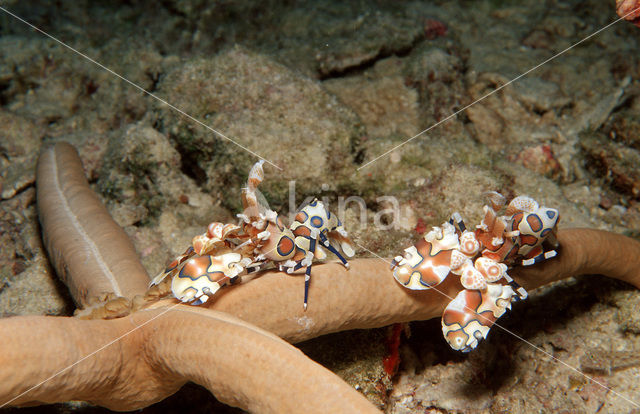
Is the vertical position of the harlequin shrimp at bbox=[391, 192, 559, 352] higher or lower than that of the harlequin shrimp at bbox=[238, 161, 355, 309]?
lower

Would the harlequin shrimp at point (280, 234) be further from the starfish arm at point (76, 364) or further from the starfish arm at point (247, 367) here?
the starfish arm at point (76, 364)

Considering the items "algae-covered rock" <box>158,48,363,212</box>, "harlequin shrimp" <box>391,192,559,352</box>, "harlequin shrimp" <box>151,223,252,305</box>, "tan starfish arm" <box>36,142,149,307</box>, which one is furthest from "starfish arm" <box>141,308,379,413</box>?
"algae-covered rock" <box>158,48,363,212</box>

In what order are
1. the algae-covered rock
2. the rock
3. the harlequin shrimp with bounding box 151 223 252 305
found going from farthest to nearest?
the rock < the algae-covered rock < the harlequin shrimp with bounding box 151 223 252 305

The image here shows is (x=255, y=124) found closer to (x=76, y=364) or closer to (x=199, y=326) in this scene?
(x=199, y=326)

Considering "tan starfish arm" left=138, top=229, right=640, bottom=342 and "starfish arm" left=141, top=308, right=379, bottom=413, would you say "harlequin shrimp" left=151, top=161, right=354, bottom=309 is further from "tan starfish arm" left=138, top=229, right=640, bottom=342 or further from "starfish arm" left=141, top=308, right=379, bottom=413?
"starfish arm" left=141, top=308, right=379, bottom=413

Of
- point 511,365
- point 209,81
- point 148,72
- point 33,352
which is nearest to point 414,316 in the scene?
point 511,365

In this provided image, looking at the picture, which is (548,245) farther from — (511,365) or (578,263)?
(511,365)

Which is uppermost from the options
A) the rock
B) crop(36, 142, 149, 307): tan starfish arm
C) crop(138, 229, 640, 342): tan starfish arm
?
crop(36, 142, 149, 307): tan starfish arm
